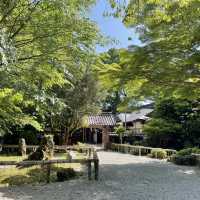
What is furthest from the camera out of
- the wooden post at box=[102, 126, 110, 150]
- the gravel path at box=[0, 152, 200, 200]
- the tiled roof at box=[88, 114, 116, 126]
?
the tiled roof at box=[88, 114, 116, 126]

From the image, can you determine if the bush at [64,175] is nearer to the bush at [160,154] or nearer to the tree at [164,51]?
the tree at [164,51]

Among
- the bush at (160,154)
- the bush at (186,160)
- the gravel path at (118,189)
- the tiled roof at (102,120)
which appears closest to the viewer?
the gravel path at (118,189)

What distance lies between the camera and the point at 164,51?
31.7 feet

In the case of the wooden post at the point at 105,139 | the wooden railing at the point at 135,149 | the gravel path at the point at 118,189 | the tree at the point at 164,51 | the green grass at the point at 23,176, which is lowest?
the gravel path at the point at 118,189

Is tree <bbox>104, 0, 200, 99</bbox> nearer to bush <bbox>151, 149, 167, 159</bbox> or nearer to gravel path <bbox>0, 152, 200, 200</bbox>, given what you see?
gravel path <bbox>0, 152, 200, 200</bbox>

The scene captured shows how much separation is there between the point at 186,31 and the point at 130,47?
1945 mm

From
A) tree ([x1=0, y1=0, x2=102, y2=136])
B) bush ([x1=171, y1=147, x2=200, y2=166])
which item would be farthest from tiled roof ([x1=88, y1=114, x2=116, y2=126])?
tree ([x1=0, y1=0, x2=102, y2=136])

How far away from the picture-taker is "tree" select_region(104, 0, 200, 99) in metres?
8.50

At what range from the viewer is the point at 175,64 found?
1005cm

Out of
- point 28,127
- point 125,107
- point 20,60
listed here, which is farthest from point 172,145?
point 20,60

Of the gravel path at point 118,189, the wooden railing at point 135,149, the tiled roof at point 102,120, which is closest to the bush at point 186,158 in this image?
the wooden railing at point 135,149

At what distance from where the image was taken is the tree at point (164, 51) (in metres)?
8.50

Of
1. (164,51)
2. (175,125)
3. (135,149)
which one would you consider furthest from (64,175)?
(175,125)

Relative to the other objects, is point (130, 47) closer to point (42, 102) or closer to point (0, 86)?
point (42, 102)
